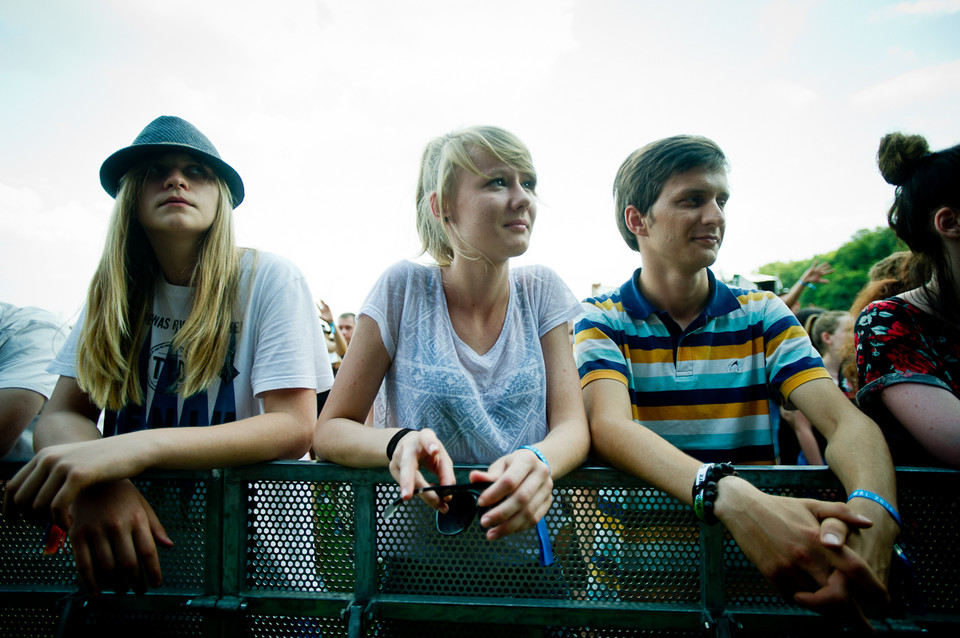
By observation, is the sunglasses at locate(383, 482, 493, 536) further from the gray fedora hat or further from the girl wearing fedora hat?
the gray fedora hat

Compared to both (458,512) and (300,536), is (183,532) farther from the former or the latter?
(458,512)

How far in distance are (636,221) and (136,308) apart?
2162 mm

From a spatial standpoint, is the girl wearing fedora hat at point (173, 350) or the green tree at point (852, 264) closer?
the girl wearing fedora hat at point (173, 350)

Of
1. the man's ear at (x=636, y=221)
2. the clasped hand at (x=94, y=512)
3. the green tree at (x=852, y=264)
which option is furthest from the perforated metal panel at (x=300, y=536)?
the green tree at (x=852, y=264)

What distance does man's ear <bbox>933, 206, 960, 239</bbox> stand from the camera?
6.39 feet

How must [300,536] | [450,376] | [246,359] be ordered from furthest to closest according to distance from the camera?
[246,359]
[450,376]
[300,536]

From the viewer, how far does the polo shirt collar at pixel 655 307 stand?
2.15 m

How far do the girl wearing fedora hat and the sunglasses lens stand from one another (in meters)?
0.61

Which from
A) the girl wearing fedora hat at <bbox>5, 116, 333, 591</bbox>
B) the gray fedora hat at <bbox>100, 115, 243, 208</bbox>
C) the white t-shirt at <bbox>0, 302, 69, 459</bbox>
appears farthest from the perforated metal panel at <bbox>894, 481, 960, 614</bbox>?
the white t-shirt at <bbox>0, 302, 69, 459</bbox>

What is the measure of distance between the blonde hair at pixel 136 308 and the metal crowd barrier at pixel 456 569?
0.51 m

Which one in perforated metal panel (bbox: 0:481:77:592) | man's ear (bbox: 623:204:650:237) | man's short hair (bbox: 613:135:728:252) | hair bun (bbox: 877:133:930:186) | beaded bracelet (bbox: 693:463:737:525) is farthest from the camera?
man's ear (bbox: 623:204:650:237)

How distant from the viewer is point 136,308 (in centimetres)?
203

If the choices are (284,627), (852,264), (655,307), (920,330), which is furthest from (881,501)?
(852,264)

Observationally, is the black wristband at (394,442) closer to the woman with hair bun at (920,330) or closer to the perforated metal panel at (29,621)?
the perforated metal panel at (29,621)
